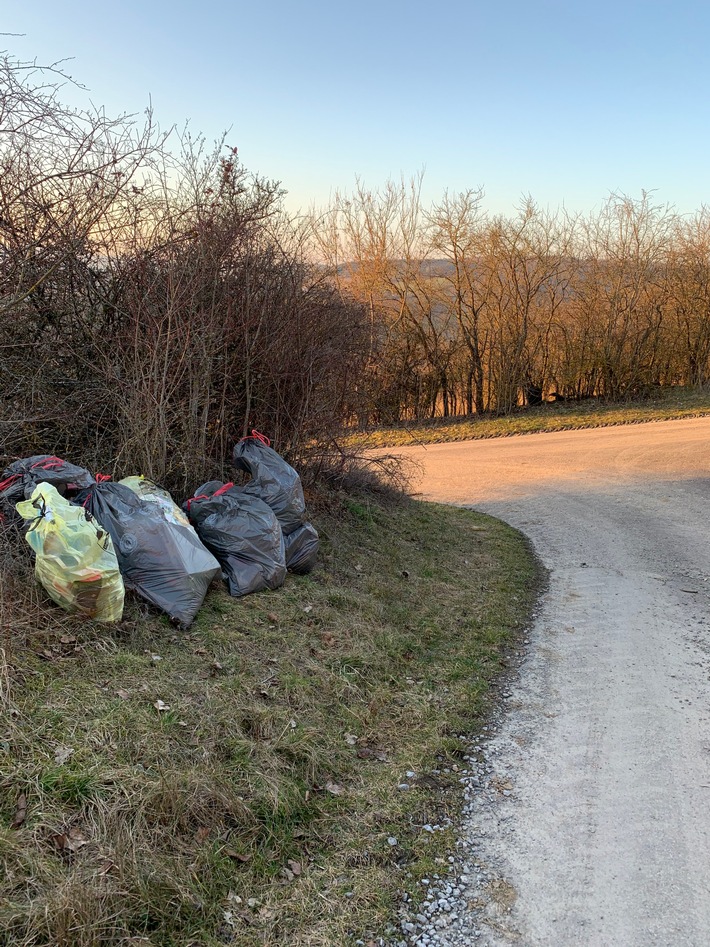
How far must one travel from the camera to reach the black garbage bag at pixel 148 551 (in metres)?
4.25

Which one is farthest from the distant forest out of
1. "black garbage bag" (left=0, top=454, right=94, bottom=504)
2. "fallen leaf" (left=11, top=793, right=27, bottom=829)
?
"fallen leaf" (left=11, top=793, right=27, bottom=829)

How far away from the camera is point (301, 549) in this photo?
19.0 ft

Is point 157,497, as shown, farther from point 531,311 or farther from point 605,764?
point 531,311

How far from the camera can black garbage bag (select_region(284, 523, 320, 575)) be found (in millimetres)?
5727

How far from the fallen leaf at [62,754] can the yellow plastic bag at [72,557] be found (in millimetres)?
1046

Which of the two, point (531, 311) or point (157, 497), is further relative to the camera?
point (531, 311)

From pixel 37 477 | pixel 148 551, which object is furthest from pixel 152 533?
pixel 37 477

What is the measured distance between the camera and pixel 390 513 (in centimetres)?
870

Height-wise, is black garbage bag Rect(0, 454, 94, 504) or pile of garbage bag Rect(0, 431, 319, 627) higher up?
black garbage bag Rect(0, 454, 94, 504)

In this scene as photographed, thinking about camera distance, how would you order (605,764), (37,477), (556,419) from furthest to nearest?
1. (556,419)
2. (37,477)
3. (605,764)

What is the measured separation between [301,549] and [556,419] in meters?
15.3

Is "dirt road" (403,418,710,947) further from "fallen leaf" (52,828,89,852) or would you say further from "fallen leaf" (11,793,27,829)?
"fallen leaf" (11,793,27,829)

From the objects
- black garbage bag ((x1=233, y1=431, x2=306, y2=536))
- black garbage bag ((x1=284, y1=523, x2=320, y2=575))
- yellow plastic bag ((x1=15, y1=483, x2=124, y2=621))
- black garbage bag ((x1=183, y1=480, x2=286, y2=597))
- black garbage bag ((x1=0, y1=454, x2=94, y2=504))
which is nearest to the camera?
yellow plastic bag ((x1=15, y1=483, x2=124, y2=621))

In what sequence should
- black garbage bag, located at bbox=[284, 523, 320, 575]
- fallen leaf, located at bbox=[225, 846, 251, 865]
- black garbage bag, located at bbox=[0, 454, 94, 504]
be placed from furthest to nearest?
1. black garbage bag, located at bbox=[284, 523, 320, 575]
2. black garbage bag, located at bbox=[0, 454, 94, 504]
3. fallen leaf, located at bbox=[225, 846, 251, 865]
